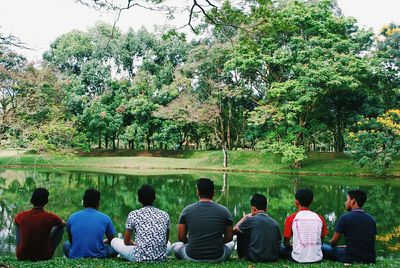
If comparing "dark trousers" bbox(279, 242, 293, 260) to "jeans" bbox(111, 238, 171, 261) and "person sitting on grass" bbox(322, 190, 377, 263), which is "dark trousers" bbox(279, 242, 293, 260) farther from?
"jeans" bbox(111, 238, 171, 261)

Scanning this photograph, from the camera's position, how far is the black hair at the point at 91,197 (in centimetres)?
521

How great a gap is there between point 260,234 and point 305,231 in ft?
1.79

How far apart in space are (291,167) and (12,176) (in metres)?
17.7

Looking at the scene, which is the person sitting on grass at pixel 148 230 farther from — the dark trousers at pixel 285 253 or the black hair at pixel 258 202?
the dark trousers at pixel 285 253

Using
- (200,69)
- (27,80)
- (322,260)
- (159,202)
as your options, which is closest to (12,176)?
(27,80)

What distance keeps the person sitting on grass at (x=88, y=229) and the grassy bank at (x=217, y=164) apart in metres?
23.3

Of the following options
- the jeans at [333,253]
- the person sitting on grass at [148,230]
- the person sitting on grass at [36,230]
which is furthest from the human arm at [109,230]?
the jeans at [333,253]

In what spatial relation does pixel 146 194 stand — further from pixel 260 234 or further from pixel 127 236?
pixel 260 234

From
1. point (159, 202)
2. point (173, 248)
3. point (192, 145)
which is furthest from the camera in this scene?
point (192, 145)

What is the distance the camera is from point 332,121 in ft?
109

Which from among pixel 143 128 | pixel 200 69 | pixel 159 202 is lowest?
pixel 159 202

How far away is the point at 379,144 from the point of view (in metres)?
24.5

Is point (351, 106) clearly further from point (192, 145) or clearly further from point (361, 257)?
point (361, 257)

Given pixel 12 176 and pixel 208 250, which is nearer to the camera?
pixel 208 250
